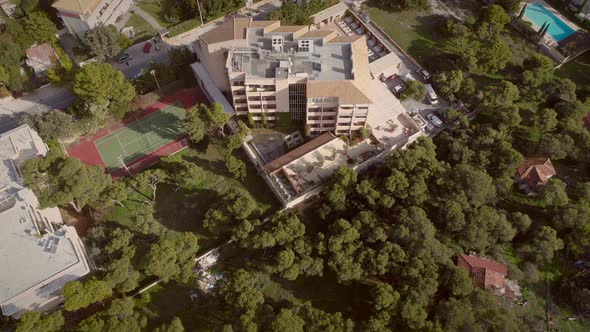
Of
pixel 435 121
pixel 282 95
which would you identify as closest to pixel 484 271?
pixel 435 121

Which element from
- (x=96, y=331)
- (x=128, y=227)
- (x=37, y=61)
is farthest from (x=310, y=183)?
(x=37, y=61)

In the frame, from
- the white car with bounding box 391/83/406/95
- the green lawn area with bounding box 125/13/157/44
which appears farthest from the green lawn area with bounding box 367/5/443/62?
the green lawn area with bounding box 125/13/157/44

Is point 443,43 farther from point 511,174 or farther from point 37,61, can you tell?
point 37,61

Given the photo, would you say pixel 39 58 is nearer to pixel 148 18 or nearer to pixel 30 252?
pixel 148 18

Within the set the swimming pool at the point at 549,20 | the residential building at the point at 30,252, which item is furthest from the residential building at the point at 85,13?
the swimming pool at the point at 549,20

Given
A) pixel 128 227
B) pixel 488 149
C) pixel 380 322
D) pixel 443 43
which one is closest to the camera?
pixel 380 322

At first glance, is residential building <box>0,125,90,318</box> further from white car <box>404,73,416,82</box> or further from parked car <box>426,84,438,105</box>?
parked car <box>426,84,438,105</box>

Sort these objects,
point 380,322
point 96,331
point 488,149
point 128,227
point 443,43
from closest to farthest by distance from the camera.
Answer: point 96,331
point 380,322
point 128,227
point 488,149
point 443,43
